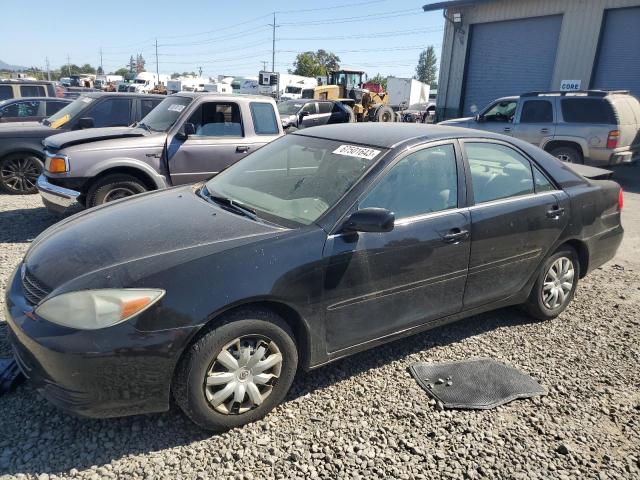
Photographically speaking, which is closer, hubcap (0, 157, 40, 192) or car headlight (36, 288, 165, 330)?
car headlight (36, 288, 165, 330)

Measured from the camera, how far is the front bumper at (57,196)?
5.72 m

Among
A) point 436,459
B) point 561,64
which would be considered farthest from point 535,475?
point 561,64

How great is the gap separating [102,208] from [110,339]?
1559 mm

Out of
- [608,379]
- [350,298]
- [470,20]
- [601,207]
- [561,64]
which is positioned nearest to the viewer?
[350,298]

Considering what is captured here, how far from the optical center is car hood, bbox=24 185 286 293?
8.14 feet

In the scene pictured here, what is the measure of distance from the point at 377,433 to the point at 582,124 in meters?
10.3

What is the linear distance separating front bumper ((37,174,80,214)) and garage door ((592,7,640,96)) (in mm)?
15440

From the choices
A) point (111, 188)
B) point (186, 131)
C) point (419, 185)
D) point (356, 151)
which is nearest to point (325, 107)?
point (186, 131)

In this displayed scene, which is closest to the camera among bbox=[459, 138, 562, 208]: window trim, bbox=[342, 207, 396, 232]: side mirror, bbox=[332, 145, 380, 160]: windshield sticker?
bbox=[342, 207, 396, 232]: side mirror

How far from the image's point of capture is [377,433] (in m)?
2.73

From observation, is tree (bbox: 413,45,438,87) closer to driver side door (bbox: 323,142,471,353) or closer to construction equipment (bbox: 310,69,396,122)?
construction equipment (bbox: 310,69,396,122)

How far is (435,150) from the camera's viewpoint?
3.42 m

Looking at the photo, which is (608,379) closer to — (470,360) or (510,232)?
(470,360)

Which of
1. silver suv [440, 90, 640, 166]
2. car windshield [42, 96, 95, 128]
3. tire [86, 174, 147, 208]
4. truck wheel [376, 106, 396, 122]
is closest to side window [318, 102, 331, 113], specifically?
truck wheel [376, 106, 396, 122]
